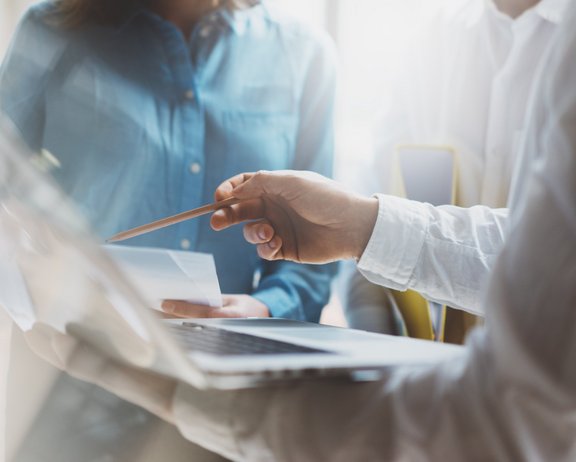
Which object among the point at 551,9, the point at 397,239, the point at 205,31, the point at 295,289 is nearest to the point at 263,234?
the point at 397,239

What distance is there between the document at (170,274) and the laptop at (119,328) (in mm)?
89

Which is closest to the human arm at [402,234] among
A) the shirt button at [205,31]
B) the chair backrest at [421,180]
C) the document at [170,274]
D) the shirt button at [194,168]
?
the document at [170,274]

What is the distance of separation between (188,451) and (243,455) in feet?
1.15

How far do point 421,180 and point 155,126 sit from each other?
0.49 metres

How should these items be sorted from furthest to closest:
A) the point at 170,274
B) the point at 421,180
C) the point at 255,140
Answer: the point at 255,140 < the point at 421,180 < the point at 170,274

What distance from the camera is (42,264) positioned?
564 millimetres

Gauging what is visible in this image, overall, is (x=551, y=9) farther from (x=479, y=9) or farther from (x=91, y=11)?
(x=91, y=11)

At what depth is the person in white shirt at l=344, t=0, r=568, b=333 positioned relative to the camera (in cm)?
118

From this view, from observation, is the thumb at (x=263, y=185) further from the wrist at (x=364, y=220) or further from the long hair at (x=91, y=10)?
the long hair at (x=91, y=10)

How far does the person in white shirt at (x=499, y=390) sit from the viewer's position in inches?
14.1

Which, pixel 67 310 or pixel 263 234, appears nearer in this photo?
pixel 67 310

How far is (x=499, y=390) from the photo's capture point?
365 mm

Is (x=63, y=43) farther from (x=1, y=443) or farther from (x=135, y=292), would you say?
(x=135, y=292)

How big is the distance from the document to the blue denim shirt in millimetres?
346
